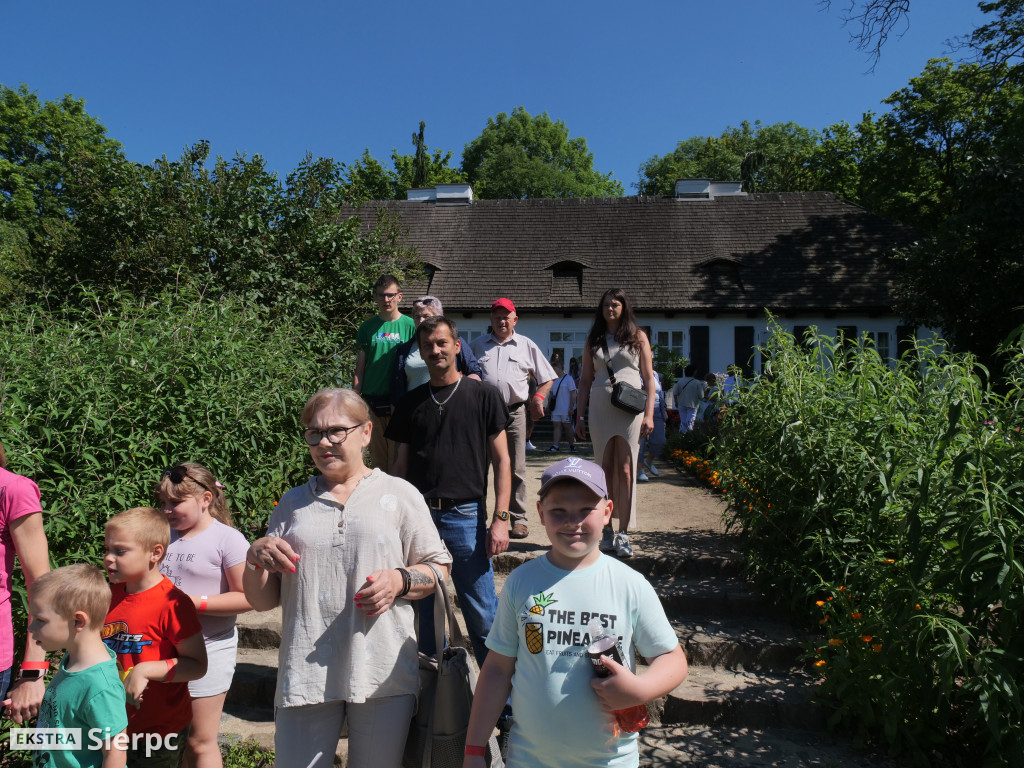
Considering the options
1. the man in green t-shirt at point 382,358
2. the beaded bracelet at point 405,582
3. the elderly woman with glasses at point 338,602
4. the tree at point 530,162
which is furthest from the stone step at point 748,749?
the tree at point 530,162

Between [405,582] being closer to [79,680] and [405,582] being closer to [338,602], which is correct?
[338,602]

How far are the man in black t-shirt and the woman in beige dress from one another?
1.79m

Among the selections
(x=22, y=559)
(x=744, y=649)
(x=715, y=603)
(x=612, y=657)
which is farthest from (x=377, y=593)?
(x=715, y=603)

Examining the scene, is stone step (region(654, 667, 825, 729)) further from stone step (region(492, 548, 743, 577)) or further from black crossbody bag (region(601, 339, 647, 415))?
black crossbody bag (region(601, 339, 647, 415))

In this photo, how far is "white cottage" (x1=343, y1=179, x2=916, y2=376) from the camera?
2034 centimetres

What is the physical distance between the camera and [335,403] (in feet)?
7.55

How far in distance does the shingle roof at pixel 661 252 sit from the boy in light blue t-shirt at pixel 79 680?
18763mm

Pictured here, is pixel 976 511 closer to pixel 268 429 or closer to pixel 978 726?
pixel 978 726

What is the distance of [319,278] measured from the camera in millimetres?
9008

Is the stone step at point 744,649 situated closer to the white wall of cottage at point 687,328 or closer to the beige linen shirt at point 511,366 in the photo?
the beige linen shirt at point 511,366

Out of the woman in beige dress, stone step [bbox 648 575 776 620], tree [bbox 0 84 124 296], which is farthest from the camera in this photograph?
tree [bbox 0 84 124 296]

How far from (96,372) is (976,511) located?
450 cm

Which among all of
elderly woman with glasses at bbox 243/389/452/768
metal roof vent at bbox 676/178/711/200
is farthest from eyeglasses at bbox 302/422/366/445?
metal roof vent at bbox 676/178/711/200

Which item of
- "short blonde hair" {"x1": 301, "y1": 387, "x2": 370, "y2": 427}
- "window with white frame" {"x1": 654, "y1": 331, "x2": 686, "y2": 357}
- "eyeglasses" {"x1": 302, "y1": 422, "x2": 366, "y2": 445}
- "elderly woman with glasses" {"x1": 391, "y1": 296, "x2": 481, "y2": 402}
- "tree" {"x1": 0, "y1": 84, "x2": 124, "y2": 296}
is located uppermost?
"tree" {"x1": 0, "y1": 84, "x2": 124, "y2": 296}
